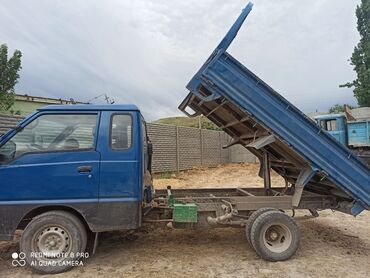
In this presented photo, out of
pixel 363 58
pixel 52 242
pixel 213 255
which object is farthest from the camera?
pixel 363 58

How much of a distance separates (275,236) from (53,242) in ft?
10.4

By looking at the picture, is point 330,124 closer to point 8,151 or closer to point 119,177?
point 119,177

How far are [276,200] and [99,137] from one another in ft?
9.54

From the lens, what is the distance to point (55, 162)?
434 cm

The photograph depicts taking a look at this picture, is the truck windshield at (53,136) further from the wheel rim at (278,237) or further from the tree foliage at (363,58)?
the tree foliage at (363,58)

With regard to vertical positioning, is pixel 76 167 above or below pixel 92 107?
below

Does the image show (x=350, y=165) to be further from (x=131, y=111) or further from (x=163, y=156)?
(x=163, y=156)

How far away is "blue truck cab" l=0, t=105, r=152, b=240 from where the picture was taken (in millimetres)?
4277

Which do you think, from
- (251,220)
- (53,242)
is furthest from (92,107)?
(251,220)

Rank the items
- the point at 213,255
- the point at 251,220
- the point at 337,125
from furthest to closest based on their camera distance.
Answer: the point at 337,125 < the point at 213,255 < the point at 251,220

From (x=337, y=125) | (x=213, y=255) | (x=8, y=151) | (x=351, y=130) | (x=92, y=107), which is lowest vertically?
(x=213, y=255)

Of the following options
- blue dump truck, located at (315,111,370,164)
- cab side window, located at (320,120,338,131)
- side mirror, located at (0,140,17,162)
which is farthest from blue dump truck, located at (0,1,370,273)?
cab side window, located at (320,120,338,131)

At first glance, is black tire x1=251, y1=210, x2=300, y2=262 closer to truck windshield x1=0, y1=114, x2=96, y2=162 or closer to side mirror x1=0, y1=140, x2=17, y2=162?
truck windshield x1=0, y1=114, x2=96, y2=162

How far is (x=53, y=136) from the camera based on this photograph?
4.48 metres
